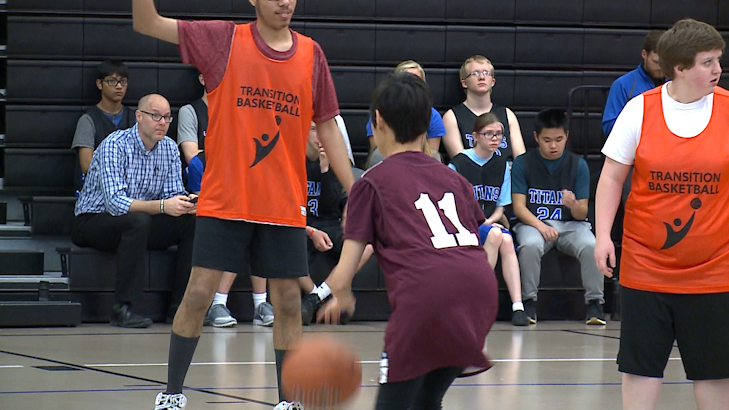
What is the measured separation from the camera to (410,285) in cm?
277

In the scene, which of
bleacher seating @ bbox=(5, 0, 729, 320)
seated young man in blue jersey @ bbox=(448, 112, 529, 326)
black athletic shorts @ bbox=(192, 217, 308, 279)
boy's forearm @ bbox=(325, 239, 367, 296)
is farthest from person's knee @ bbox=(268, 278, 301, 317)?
seated young man in blue jersey @ bbox=(448, 112, 529, 326)

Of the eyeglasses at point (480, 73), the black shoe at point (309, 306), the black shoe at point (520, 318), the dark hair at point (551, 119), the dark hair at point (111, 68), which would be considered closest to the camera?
the black shoe at point (309, 306)

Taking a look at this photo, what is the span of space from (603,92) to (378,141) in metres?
6.59

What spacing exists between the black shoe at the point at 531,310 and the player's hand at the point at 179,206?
253 centimetres

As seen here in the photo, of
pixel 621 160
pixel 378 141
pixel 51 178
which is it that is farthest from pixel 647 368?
pixel 51 178

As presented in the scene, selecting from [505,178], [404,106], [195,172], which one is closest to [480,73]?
[505,178]

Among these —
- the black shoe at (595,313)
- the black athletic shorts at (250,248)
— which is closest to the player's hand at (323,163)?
the black shoe at (595,313)

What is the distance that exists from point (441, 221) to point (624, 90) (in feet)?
15.2

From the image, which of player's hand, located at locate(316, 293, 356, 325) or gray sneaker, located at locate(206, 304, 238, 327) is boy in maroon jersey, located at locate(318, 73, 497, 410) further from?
gray sneaker, located at locate(206, 304, 238, 327)

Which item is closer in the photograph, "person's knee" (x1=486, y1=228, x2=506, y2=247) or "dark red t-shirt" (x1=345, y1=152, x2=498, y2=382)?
"dark red t-shirt" (x1=345, y1=152, x2=498, y2=382)

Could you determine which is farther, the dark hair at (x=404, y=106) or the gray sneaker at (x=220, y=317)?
the gray sneaker at (x=220, y=317)

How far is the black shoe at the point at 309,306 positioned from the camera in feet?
22.5

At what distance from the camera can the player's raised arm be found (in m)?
3.56

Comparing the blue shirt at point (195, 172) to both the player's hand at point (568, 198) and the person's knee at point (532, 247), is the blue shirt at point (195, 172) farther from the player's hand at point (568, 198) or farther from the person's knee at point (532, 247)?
the player's hand at point (568, 198)
